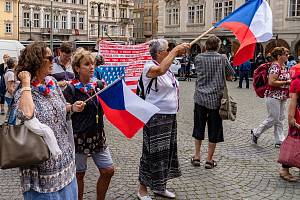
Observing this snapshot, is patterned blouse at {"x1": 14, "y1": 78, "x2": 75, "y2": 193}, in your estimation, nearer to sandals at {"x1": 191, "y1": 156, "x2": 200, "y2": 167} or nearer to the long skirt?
the long skirt

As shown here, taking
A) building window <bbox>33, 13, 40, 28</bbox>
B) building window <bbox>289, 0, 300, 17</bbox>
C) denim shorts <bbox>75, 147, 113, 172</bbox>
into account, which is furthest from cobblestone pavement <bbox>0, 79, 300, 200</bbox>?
building window <bbox>33, 13, 40, 28</bbox>

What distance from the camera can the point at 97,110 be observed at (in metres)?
4.30

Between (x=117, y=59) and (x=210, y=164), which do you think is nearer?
(x=210, y=164)

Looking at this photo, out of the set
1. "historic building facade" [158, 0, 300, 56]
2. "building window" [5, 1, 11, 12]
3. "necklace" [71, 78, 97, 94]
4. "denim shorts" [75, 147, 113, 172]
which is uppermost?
"building window" [5, 1, 11, 12]

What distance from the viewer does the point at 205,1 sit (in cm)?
4447

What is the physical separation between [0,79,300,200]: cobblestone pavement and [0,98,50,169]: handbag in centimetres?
252

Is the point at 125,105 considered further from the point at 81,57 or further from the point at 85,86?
the point at 81,57

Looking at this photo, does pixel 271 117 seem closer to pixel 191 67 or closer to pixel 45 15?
pixel 191 67

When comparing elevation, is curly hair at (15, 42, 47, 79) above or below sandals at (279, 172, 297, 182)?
above

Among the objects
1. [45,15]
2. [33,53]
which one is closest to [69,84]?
[33,53]

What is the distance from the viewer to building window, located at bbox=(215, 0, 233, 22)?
4202cm

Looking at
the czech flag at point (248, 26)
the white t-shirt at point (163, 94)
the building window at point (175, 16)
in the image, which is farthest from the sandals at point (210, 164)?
the building window at point (175, 16)

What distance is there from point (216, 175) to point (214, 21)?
38509mm

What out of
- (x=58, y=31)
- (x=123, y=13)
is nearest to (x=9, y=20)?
(x=58, y=31)
